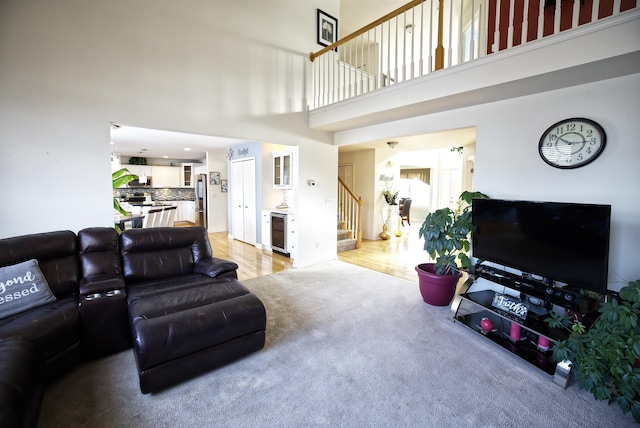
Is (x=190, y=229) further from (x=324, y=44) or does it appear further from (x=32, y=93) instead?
(x=324, y=44)

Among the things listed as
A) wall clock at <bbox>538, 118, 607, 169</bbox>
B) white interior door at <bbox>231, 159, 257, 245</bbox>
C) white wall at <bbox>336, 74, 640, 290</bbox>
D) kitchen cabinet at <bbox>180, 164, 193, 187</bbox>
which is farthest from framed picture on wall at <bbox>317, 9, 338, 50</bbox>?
kitchen cabinet at <bbox>180, 164, 193, 187</bbox>

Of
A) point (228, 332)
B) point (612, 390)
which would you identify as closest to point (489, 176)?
point (612, 390)

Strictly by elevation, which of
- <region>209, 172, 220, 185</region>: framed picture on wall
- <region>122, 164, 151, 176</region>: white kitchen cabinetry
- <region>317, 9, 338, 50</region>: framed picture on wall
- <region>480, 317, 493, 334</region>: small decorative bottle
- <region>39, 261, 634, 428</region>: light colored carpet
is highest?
<region>317, 9, 338, 50</region>: framed picture on wall

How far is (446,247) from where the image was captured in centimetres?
324

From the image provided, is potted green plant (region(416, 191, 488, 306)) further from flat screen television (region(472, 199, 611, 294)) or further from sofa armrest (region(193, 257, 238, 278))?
sofa armrest (region(193, 257, 238, 278))

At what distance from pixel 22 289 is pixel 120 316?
0.69 m

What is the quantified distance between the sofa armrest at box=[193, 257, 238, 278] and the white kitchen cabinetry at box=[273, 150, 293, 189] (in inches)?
119

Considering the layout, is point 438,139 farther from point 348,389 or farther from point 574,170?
point 348,389

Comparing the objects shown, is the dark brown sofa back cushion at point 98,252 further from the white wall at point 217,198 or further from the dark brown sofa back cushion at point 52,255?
the white wall at point 217,198

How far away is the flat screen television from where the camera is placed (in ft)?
7.07

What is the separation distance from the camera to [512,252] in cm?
274

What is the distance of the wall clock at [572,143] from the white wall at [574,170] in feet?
0.19

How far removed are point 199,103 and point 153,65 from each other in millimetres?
610

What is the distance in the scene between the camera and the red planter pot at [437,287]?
3.27 meters
